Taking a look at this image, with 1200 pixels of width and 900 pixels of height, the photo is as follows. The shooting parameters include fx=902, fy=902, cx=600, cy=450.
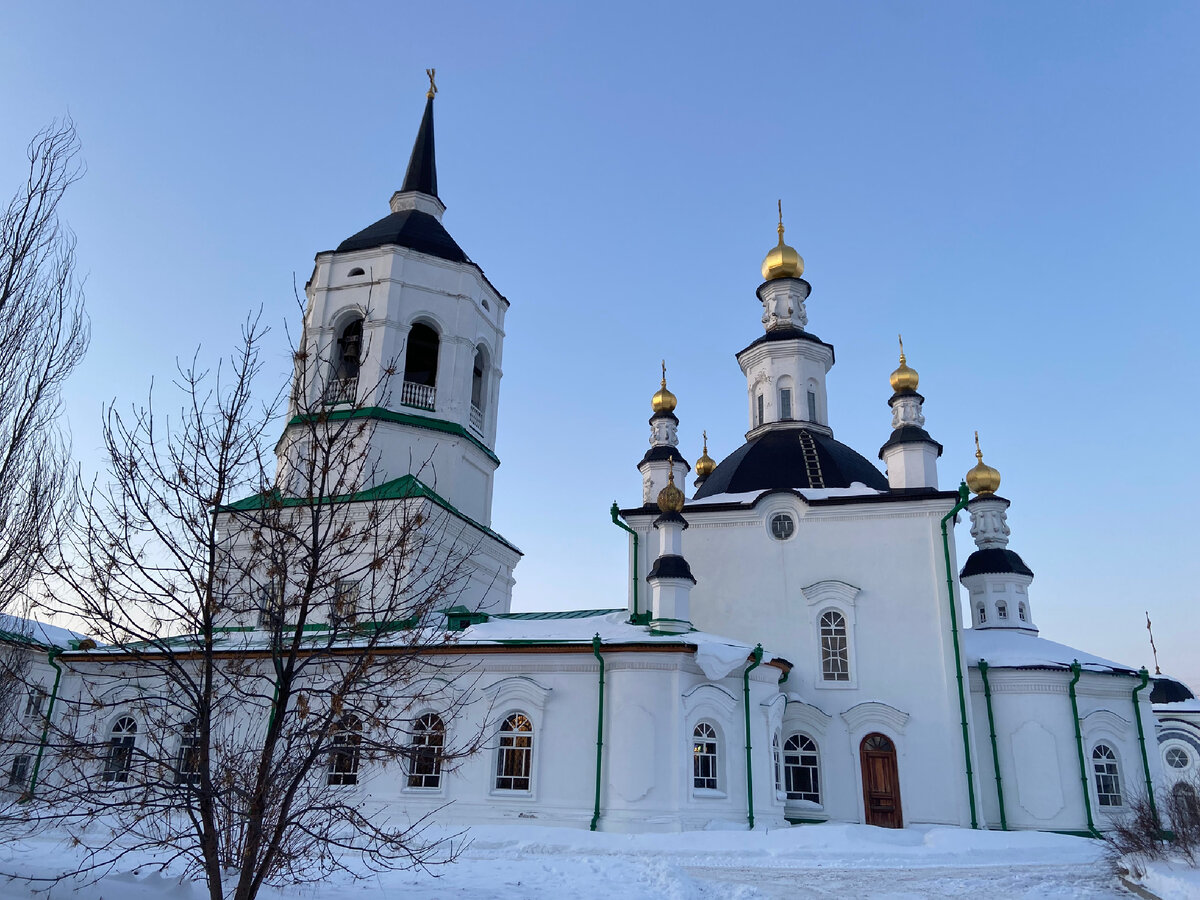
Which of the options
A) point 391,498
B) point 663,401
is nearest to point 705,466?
point 663,401

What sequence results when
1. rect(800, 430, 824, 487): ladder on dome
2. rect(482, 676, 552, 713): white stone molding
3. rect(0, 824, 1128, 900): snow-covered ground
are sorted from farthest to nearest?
1. rect(800, 430, 824, 487): ladder on dome
2. rect(482, 676, 552, 713): white stone molding
3. rect(0, 824, 1128, 900): snow-covered ground

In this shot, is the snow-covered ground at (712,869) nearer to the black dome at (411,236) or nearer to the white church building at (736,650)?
the white church building at (736,650)

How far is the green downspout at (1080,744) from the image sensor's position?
58.7ft

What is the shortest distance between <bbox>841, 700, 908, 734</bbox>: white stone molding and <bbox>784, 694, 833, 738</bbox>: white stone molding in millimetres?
460

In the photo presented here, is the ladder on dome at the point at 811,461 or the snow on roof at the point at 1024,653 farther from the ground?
the ladder on dome at the point at 811,461

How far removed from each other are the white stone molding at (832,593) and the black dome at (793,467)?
2.34 meters

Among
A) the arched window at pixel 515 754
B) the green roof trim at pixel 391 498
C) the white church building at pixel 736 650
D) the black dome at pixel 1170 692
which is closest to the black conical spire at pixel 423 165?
the white church building at pixel 736 650

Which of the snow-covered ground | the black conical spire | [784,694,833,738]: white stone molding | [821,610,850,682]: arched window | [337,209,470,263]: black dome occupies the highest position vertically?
the black conical spire

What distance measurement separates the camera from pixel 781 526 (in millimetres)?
19656

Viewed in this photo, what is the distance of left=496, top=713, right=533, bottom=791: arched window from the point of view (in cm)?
1543

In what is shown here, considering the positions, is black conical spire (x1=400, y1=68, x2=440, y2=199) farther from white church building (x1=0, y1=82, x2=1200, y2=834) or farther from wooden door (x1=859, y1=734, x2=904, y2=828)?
wooden door (x1=859, y1=734, x2=904, y2=828)

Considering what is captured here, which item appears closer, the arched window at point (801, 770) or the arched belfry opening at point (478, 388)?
the arched window at point (801, 770)

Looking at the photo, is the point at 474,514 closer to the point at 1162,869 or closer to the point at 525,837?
the point at 525,837

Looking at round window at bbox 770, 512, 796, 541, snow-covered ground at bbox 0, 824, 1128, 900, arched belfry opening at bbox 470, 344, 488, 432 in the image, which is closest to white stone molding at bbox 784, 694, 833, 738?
snow-covered ground at bbox 0, 824, 1128, 900
